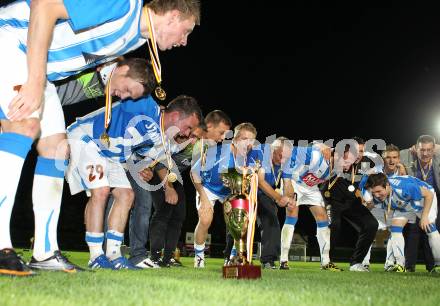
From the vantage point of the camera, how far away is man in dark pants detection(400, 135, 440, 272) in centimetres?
756

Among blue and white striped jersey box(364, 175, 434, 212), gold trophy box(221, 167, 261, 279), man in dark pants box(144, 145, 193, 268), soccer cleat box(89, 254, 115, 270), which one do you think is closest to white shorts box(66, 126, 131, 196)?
soccer cleat box(89, 254, 115, 270)

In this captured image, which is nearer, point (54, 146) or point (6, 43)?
point (6, 43)

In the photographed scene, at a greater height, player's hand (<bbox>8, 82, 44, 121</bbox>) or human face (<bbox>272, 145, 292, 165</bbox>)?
human face (<bbox>272, 145, 292, 165</bbox>)

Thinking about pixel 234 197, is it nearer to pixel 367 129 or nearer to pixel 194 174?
pixel 194 174

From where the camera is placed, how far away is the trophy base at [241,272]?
3.47 meters

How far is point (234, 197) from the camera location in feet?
12.1

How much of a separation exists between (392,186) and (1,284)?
19.8 feet

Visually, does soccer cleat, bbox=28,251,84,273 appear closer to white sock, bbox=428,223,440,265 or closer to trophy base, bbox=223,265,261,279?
A: trophy base, bbox=223,265,261,279

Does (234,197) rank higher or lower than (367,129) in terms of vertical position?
lower

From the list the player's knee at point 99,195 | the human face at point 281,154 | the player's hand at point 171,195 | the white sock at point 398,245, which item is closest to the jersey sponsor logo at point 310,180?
the human face at point 281,154

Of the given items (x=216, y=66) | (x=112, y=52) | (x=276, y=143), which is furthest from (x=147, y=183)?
(x=216, y=66)

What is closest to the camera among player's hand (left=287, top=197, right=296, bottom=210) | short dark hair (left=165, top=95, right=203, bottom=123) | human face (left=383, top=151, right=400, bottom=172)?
short dark hair (left=165, top=95, right=203, bottom=123)

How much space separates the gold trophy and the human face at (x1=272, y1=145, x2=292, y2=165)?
3.47 m

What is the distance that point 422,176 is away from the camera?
8.02m
